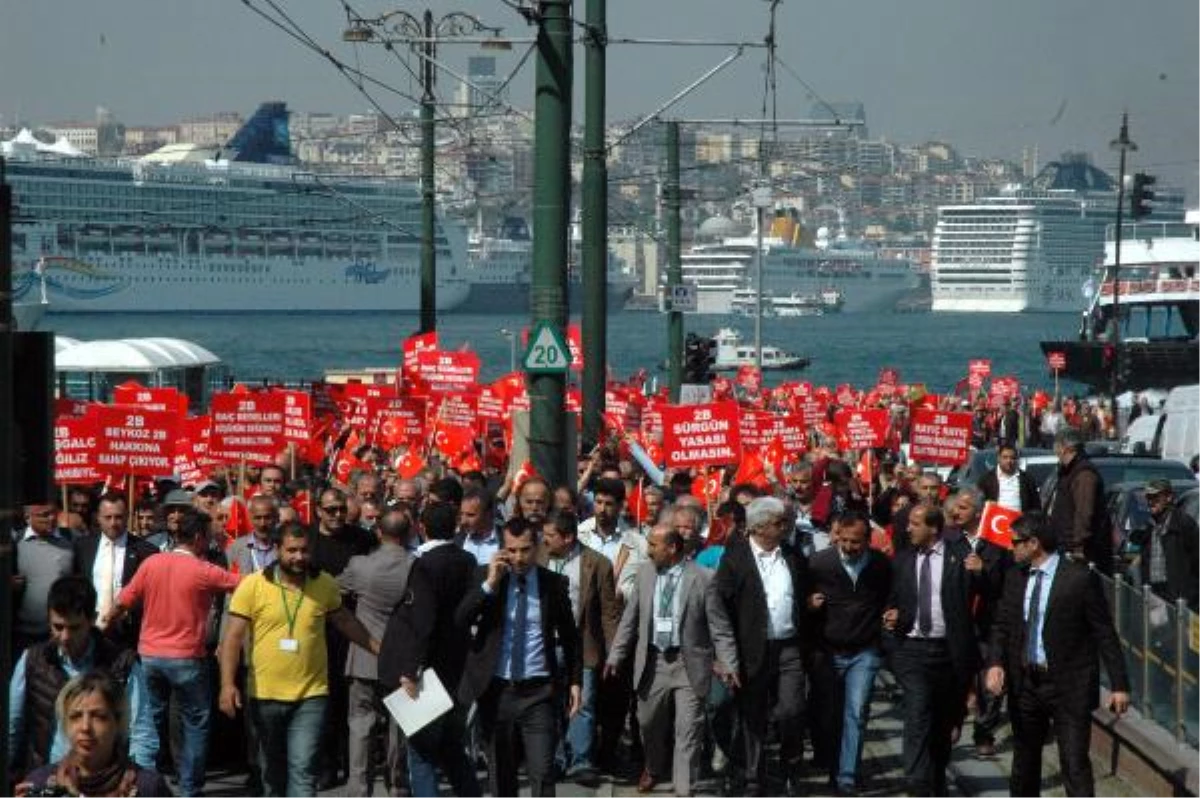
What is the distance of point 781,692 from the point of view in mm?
11078

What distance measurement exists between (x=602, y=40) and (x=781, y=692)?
807cm

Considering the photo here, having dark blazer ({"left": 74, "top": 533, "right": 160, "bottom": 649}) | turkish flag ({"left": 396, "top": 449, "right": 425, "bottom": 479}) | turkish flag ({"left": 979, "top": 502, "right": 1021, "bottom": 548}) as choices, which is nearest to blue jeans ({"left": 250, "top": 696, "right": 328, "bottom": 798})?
dark blazer ({"left": 74, "top": 533, "right": 160, "bottom": 649})

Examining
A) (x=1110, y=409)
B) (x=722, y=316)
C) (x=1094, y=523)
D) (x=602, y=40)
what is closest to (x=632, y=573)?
(x=1094, y=523)

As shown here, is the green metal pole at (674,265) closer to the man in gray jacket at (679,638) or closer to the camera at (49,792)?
the man in gray jacket at (679,638)

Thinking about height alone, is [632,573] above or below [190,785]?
above

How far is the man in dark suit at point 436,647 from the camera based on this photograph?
31.3 ft

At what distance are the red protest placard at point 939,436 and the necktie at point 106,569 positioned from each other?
36.9ft

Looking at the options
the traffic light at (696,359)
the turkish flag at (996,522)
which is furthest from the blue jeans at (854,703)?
the traffic light at (696,359)

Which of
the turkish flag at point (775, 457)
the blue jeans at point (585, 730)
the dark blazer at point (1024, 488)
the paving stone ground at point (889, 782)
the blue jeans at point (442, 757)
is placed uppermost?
the dark blazer at point (1024, 488)

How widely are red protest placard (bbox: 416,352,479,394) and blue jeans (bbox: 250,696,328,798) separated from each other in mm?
14015

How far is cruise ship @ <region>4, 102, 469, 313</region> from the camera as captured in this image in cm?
12331

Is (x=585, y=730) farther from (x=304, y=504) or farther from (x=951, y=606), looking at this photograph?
(x=304, y=504)

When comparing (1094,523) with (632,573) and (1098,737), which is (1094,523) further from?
(632,573)

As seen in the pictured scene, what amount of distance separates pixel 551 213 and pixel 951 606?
3664mm
